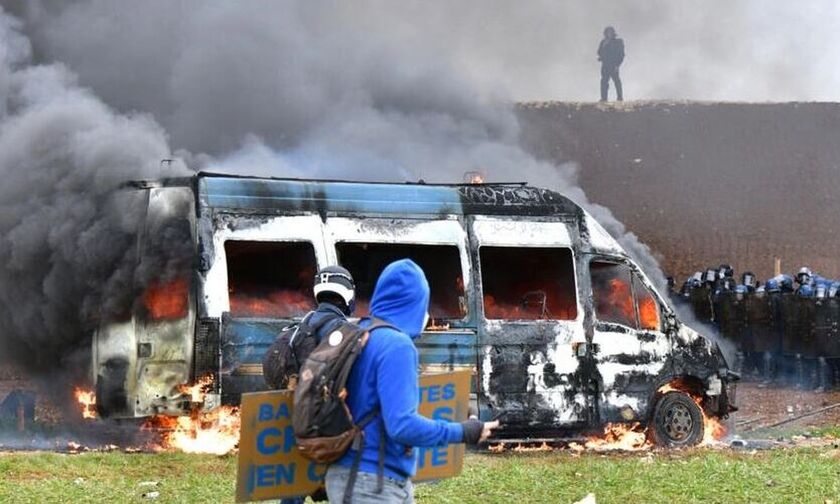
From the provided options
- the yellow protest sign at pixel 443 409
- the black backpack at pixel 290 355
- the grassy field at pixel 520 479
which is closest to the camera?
the yellow protest sign at pixel 443 409

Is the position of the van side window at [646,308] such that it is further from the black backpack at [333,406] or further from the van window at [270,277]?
the black backpack at [333,406]

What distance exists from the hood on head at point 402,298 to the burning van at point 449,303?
5.61 m

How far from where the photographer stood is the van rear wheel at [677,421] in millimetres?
11109

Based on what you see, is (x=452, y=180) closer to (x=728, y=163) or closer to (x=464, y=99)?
(x=464, y=99)

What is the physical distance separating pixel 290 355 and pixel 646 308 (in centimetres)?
548

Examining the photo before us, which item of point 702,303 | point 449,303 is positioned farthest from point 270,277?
point 702,303

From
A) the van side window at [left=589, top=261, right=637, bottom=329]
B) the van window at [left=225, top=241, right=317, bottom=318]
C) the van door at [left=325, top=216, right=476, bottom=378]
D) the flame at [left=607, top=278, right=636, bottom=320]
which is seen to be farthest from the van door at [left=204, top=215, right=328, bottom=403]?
the flame at [left=607, top=278, right=636, bottom=320]

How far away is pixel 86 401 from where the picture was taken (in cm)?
1089

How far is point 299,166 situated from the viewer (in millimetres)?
14836

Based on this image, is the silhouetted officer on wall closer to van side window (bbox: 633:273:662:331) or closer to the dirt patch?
the dirt patch

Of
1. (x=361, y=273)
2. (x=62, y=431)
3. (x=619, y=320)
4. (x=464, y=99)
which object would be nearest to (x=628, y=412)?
(x=619, y=320)

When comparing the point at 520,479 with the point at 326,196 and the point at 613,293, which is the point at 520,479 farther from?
the point at 613,293

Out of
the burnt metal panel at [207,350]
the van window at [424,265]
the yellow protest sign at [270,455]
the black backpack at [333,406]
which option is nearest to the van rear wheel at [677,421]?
the van window at [424,265]

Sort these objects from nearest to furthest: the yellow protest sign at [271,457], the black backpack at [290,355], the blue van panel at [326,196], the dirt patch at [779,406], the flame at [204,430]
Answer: the yellow protest sign at [271,457] → the black backpack at [290,355] → the flame at [204,430] → the blue van panel at [326,196] → the dirt patch at [779,406]
